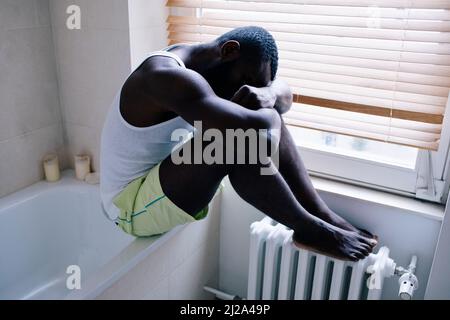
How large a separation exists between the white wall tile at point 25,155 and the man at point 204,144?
423 millimetres

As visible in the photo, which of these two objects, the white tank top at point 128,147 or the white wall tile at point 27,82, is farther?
the white wall tile at point 27,82

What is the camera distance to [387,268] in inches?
46.8

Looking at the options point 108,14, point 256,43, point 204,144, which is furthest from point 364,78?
point 108,14

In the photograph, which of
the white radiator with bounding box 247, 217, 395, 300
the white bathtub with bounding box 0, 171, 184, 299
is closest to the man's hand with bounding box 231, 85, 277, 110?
the white radiator with bounding box 247, 217, 395, 300

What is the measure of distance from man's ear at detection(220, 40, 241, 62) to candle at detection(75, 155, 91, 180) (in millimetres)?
776

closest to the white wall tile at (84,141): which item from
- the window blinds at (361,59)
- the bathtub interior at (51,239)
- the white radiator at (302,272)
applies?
the bathtub interior at (51,239)

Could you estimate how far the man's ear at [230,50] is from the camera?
1.07 metres

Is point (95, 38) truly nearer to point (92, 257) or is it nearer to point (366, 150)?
point (92, 257)

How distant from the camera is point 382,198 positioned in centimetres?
134

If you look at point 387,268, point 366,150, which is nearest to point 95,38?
point 366,150

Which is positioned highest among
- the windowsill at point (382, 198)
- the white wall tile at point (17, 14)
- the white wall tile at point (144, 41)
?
the white wall tile at point (17, 14)

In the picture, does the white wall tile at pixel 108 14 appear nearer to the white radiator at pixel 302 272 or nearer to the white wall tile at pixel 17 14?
the white wall tile at pixel 17 14

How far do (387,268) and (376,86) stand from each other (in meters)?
0.51

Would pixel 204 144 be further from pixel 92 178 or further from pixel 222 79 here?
pixel 92 178
